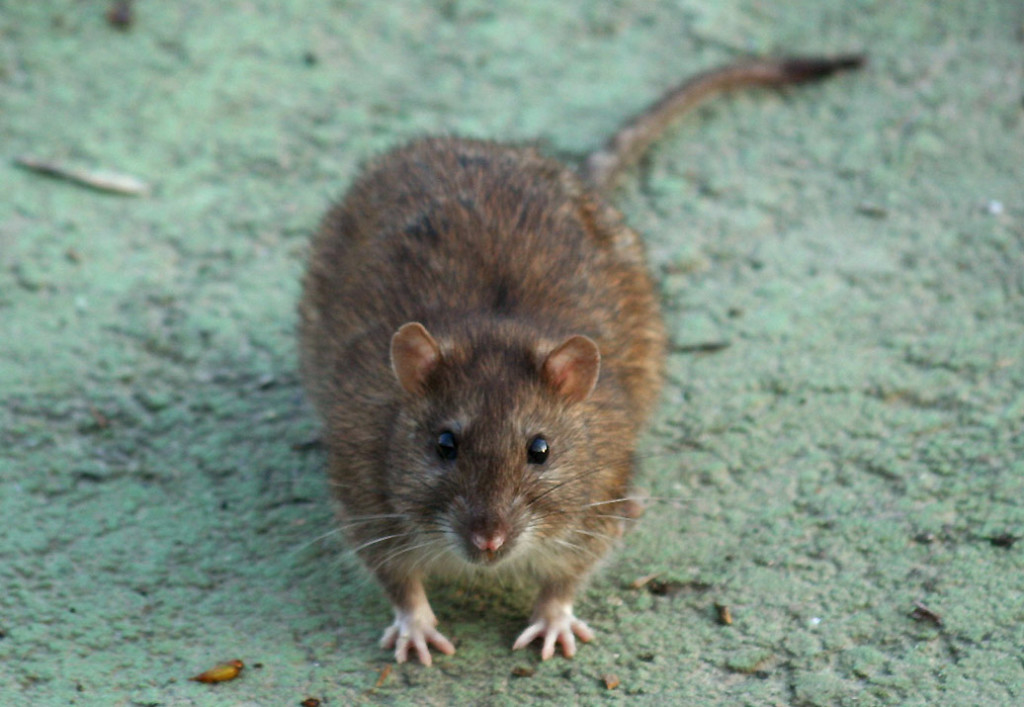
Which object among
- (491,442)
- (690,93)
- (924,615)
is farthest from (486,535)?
(690,93)

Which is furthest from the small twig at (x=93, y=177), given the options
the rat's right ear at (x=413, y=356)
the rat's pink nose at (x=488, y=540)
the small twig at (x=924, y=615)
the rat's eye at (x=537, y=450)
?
the small twig at (x=924, y=615)

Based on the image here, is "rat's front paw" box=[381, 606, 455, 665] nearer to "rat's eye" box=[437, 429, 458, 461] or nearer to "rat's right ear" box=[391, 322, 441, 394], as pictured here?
"rat's eye" box=[437, 429, 458, 461]

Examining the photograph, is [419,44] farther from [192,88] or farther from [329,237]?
[329,237]

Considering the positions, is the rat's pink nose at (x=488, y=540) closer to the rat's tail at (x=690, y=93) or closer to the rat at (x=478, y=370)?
the rat at (x=478, y=370)

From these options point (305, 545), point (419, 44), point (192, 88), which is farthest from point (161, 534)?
point (419, 44)

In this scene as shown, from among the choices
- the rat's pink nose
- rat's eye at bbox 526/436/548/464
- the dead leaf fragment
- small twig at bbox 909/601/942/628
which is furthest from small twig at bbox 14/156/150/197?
small twig at bbox 909/601/942/628

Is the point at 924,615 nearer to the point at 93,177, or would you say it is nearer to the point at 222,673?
the point at 222,673
